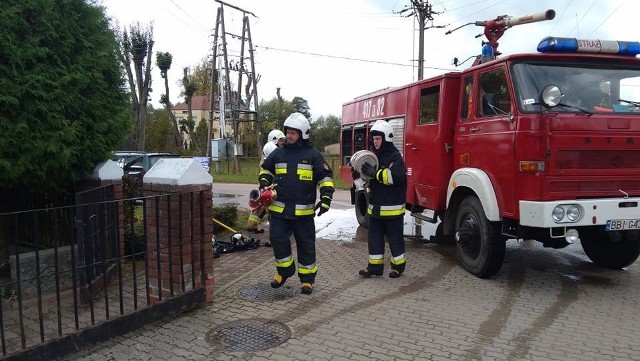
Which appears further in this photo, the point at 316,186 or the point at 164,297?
the point at 316,186

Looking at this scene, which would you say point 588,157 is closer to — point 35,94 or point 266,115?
point 35,94

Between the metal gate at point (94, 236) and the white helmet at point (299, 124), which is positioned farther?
the white helmet at point (299, 124)

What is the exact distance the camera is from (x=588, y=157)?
4828mm

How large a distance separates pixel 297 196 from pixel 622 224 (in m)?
3.18

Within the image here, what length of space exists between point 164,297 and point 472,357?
101 inches

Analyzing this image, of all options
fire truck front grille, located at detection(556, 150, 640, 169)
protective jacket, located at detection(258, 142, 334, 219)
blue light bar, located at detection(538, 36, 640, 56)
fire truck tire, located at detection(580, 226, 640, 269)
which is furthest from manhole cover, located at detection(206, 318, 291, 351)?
blue light bar, located at detection(538, 36, 640, 56)

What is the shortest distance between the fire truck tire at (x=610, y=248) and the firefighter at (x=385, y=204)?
80.7 inches

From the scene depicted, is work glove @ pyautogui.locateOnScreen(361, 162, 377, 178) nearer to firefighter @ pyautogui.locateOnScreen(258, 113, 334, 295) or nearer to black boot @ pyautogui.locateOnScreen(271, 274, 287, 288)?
firefighter @ pyautogui.locateOnScreen(258, 113, 334, 295)

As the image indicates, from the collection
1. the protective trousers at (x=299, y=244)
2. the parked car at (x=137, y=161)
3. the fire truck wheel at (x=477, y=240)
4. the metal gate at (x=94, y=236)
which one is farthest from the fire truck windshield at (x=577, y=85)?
the parked car at (x=137, y=161)

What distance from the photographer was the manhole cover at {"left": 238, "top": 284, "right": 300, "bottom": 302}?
15.9 ft

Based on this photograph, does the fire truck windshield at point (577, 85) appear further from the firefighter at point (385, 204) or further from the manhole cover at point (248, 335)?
the manhole cover at point (248, 335)

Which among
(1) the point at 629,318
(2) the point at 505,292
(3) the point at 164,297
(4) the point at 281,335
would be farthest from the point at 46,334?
(1) the point at 629,318

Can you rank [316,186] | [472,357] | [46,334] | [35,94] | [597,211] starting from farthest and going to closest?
1. [316,186]
2. [597,211]
3. [35,94]
4. [46,334]
5. [472,357]

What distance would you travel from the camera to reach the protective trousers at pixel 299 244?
504 centimetres
